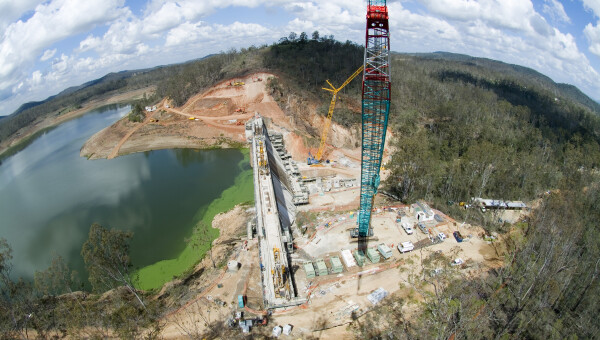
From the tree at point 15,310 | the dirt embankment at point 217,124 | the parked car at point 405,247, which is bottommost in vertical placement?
the parked car at point 405,247

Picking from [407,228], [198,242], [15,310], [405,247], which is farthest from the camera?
[198,242]

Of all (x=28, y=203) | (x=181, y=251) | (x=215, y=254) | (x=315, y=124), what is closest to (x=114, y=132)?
(x=28, y=203)

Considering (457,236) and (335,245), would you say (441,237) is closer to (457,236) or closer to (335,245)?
(457,236)

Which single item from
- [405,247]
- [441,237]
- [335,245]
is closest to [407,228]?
[405,247]

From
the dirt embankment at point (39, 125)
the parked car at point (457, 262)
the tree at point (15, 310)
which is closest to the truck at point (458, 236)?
the parked car at point (457, 262)

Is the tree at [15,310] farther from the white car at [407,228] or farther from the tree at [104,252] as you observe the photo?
the white car at [407,228]

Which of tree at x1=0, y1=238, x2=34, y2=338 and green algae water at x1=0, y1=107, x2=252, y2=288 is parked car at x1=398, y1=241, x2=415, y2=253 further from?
tree at x1=0, y1=238, x2=34, y2=338
